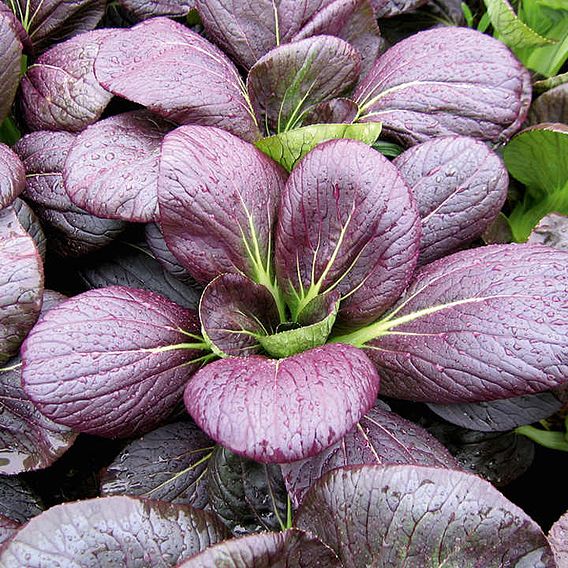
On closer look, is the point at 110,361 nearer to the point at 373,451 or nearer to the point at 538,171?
the point at 373,451

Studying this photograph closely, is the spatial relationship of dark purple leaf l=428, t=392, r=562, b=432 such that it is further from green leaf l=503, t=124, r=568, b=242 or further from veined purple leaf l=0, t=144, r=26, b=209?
veined purple leaf l=0, t=144, r=26, b=209

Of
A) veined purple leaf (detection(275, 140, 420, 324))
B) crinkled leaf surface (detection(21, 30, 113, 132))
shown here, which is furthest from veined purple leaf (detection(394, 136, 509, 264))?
crinkled leaf surface (detection(21, 30, 113, 132))

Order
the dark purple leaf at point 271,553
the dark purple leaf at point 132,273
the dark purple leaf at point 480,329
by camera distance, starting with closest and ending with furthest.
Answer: the dark purple leaf at point 271,553, the dark purple leaf at point 480,329, the dark purple leaf at point 132,273

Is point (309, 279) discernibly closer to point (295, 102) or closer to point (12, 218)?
point (295, 102)

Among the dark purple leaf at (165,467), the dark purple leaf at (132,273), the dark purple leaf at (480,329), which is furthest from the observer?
the dark purple leaf at (132,273)

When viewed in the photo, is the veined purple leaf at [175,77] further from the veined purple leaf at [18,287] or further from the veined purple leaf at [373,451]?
the veined purple leaf at [373,451]

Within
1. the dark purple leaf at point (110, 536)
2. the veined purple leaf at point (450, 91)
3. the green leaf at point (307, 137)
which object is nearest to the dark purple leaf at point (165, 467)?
the dark purple leaf at point (110, 536)
